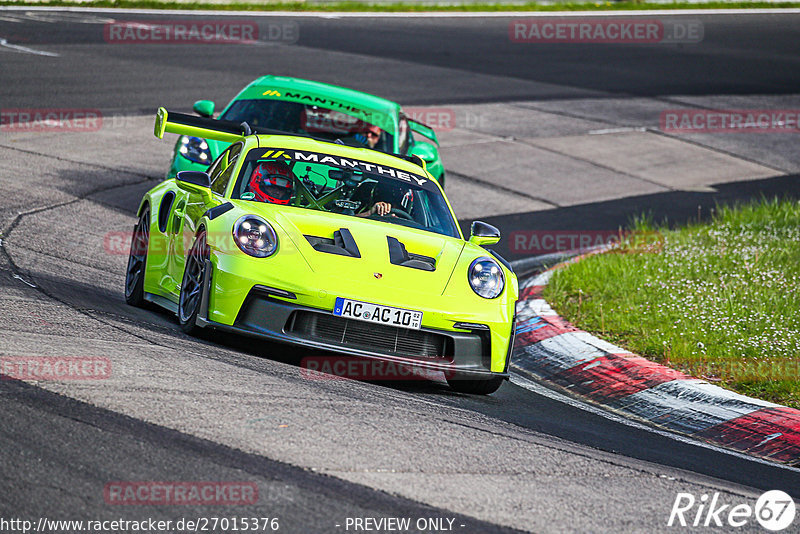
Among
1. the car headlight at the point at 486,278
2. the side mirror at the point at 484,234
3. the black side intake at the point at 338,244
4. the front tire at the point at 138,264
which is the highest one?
the black side intake at the point at 338,244

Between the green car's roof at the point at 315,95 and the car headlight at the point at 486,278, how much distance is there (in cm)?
479

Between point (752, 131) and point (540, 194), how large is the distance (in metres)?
6.84

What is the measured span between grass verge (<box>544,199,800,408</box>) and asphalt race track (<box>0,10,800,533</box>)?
3.75ft

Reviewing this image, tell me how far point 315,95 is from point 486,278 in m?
5.07

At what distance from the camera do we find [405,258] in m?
6.79

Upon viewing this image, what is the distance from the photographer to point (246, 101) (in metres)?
11.5

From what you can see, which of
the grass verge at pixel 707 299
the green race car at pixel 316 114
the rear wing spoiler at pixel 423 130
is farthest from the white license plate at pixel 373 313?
the rear wing spoiler at pixel 423 130

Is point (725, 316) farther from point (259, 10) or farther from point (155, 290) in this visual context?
point (259, 10)

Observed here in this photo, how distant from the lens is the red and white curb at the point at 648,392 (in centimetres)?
640

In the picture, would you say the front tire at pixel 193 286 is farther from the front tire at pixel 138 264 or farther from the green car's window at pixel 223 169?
the front tire at pixel 138 264

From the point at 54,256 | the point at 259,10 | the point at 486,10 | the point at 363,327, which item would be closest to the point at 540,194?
the point at 54,256

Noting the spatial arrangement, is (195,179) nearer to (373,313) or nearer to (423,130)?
(373,313)

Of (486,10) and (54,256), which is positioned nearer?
(54,256)

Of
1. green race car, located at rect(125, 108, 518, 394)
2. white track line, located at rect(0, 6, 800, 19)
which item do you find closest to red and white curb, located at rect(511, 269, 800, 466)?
green race car, located at rect(125, 108, 518, 394)
